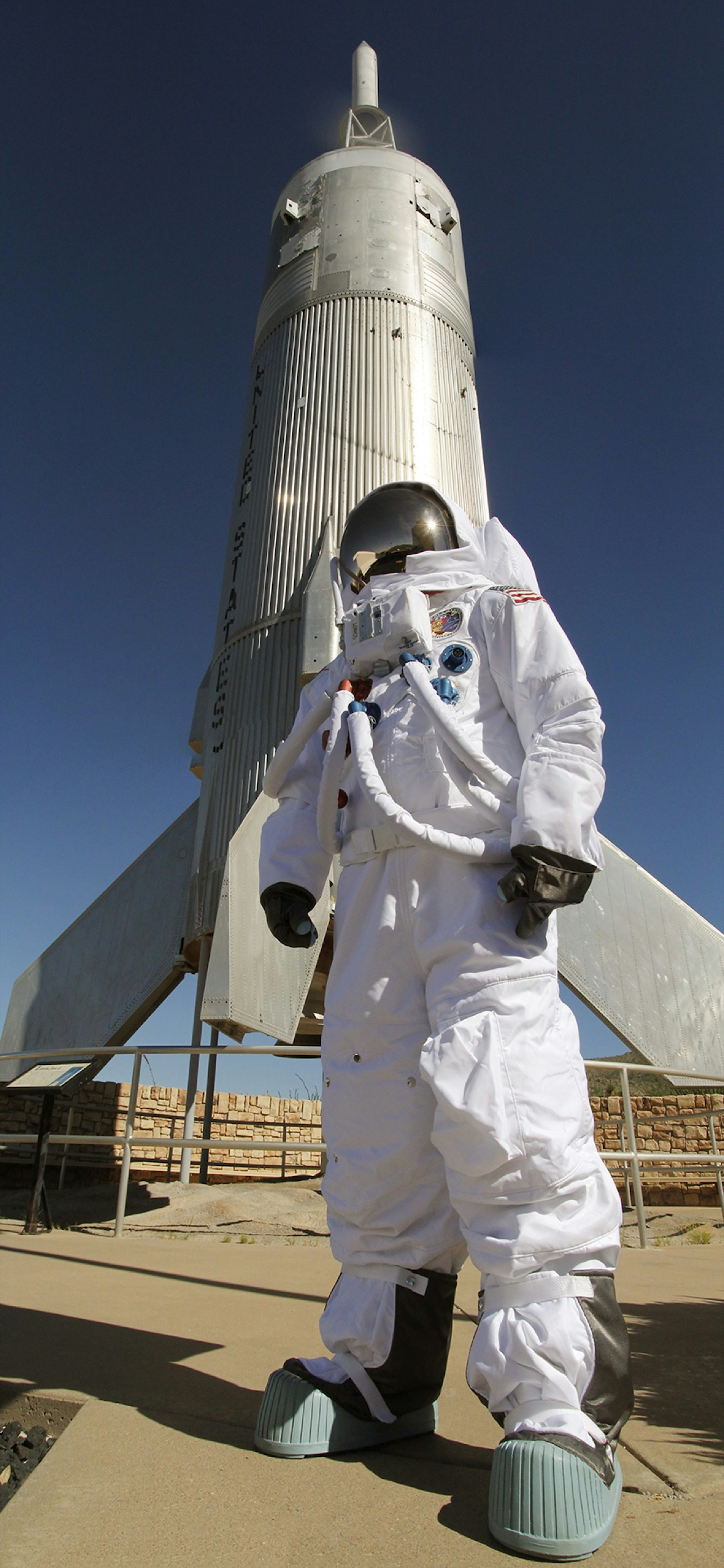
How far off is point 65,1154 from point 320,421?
20.9 ft

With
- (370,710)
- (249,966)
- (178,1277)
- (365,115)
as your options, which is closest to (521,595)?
(370,710)

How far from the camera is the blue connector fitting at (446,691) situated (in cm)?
176

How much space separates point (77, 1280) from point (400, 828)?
2028mm

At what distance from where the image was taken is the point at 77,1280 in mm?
2637

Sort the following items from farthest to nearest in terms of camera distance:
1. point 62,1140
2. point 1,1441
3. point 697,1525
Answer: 1. point 62,1140
2. point 1,1441
3. point 697,1525

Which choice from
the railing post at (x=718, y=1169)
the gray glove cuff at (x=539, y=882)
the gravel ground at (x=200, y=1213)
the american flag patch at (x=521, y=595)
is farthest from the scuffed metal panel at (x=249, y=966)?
the gray glove cuff at (x=539, y=882)

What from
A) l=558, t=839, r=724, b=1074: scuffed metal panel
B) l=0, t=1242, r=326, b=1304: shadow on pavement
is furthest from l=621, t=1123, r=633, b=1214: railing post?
l=0, t=1242, r=326, b=1304: shadow on pavement

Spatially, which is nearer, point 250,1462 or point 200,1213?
point 250,1462

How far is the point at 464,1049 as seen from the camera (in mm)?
1342

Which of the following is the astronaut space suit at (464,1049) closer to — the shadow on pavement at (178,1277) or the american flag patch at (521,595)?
the american flag patch at (521,595)

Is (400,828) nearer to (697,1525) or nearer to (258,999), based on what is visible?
(697,1525)

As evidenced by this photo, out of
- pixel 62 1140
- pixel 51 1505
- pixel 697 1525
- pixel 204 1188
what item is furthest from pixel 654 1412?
pixel 204 1188

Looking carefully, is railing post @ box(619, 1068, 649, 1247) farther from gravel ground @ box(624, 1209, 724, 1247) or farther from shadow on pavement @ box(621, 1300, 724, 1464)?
shadow on pavement @ box(621, 1300, 724, 1464)

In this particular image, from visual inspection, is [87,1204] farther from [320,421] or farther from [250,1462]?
[320,421]
